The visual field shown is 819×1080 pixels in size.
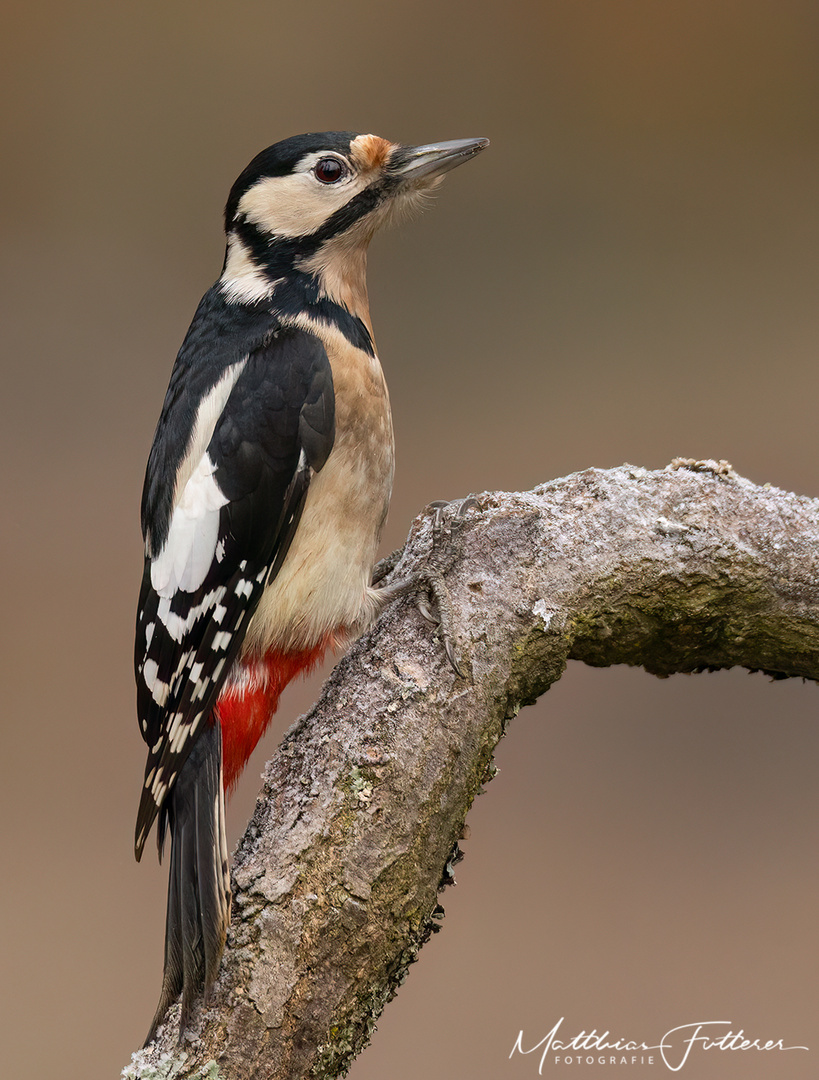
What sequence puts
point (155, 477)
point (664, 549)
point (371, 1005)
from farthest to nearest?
point (155, 477)
point (664, 549)
point (371, 1005)

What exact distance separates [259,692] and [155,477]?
0.28m

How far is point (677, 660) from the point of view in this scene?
1098 mm

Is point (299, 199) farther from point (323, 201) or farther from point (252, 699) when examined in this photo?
point (252, 699)

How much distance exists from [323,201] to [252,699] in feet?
1.99

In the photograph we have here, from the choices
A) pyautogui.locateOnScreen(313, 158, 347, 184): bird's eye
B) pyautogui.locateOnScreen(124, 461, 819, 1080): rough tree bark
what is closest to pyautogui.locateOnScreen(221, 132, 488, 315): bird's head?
pyautogui.locateOnScreen(313, 158, 347, 184): bird's eye

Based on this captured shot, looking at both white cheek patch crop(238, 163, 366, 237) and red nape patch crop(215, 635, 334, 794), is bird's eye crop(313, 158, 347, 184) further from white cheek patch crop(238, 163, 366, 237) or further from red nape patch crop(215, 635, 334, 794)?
red nape patch crop(215, 635, 334, 794)

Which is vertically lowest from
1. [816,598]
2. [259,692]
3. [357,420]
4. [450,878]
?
[450,878]

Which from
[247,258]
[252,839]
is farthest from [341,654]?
[247,258]

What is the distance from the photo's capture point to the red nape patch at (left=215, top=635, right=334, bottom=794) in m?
1.07

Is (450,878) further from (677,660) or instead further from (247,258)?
(247,258)

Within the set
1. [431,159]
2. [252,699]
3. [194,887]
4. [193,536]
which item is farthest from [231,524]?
[431,159]

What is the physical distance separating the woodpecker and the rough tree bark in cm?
9

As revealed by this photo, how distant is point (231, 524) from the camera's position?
3.44 feet

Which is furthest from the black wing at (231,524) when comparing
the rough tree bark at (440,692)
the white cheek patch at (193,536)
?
the rough tree bark at (440,692)
